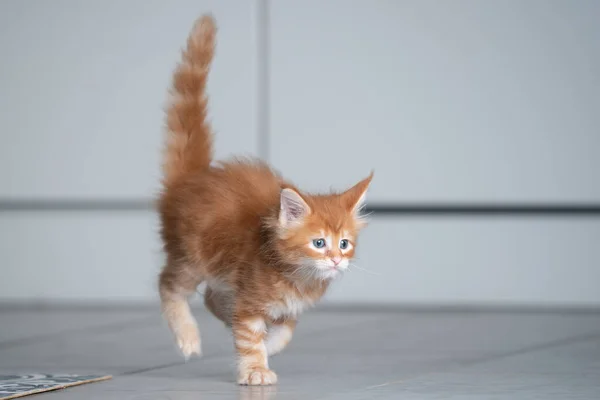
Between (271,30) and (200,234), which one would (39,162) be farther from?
(200,234)

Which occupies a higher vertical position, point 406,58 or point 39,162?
point 406,58

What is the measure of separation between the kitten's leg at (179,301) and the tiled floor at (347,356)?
0.10 meters

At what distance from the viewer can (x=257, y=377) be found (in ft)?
8.56

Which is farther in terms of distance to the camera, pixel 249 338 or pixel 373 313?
pixel 373 313

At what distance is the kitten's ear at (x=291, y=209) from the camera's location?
8.29 feet

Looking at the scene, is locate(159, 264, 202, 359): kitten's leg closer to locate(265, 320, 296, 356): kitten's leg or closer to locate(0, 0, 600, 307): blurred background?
locate(265, 320, 296, 356): kitten's leg

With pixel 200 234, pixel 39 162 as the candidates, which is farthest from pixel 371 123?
pixel 200 234

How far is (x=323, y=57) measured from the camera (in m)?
4.88

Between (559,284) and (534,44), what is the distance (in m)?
1.06

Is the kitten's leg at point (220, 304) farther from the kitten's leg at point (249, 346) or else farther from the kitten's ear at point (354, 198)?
the kitten's ear at point (354, 198)

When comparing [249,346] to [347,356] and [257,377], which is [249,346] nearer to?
[257,377]

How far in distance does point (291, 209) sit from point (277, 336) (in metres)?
0.44

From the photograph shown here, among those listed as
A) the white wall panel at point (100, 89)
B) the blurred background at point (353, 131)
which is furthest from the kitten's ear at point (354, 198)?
the white wall panel at point (100, 89)

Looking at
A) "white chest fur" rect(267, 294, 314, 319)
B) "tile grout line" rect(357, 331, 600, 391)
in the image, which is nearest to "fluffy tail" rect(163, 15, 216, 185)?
"white chest fur" rect(267, 294, 314, 319)
